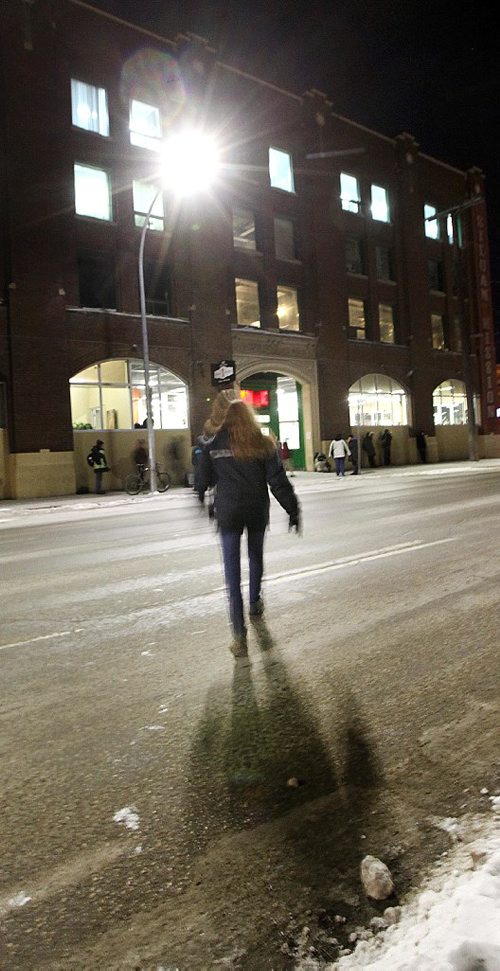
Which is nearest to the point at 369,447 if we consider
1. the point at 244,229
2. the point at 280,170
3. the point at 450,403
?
the point at 450,403

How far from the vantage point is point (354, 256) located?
113 feet

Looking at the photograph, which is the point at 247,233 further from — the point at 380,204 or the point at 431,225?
the point at 431,225

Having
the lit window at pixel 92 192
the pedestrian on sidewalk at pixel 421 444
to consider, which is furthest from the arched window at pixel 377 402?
the lit window at pixel 92 192

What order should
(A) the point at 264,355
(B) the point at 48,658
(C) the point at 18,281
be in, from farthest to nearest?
(A) the point at 264,355 → (C) the point at 18,281 → (B) the point at 48,658

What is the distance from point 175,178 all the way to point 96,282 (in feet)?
16.7

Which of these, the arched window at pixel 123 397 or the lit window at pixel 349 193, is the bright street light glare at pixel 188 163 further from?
the lit window at pixel 349 193

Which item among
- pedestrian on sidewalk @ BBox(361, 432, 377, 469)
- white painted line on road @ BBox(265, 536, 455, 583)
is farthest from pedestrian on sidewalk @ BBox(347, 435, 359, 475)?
white painted line on road @ BBox(265, 536, 455, 583)

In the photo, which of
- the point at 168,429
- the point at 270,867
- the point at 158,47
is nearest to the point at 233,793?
the point at 270,867

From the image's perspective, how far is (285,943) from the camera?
1854mm

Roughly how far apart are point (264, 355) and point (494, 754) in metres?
27.5

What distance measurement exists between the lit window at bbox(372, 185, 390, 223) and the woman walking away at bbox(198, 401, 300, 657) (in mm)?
34653

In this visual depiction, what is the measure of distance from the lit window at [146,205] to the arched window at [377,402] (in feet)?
41.2

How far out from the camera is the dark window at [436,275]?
39188mm

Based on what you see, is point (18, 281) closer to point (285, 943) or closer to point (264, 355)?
point (264, 355)
